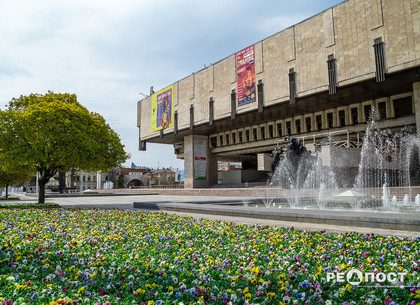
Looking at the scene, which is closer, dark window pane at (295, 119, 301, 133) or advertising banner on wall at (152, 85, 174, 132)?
dark window pane at (295, 119, 301, 133)

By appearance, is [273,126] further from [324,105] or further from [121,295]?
[121,295]

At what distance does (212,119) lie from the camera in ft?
128

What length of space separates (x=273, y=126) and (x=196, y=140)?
42.4ft

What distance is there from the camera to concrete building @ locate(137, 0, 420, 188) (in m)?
24.1

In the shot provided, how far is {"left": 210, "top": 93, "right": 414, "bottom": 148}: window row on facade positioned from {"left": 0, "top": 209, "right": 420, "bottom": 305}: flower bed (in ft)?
88.3

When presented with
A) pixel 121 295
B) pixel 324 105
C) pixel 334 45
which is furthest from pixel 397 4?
pixel 121 295

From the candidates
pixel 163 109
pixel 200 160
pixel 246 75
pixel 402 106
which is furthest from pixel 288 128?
pixel 163 109

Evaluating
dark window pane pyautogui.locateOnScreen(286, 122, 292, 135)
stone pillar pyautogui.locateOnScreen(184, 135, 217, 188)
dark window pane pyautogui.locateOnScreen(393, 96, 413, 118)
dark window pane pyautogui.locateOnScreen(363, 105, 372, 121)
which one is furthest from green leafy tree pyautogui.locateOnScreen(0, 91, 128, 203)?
stone pillar pyautogui.locateOnScreen(184, 135, 217, 188)

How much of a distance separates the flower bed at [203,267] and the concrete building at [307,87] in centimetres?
2268

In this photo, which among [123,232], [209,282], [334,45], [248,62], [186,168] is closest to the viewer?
[209,282]

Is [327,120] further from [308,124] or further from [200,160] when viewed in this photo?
[200,160]

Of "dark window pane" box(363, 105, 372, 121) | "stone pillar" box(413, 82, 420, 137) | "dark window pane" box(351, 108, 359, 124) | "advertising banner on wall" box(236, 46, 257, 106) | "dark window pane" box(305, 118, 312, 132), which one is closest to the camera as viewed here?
"stone pillar" box(413, 82, 420, 137)

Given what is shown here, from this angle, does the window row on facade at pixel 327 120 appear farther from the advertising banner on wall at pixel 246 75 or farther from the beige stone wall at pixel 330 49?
the advertising banner on wall at pixel 246 75

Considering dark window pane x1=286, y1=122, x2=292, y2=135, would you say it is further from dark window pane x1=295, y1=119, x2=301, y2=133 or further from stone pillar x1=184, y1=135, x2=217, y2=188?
stone pillar x1=184, y1=135, x2=217, y2=188
